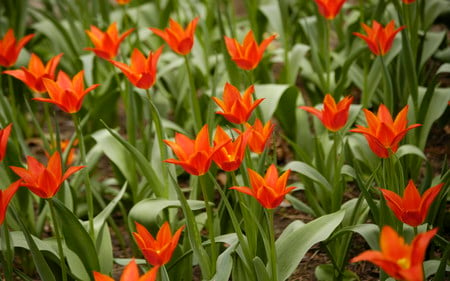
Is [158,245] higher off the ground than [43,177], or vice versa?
[43,177]

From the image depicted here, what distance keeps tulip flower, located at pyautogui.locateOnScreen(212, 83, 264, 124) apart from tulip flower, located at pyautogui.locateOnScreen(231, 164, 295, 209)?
23cm

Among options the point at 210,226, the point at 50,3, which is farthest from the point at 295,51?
the point at 50,3

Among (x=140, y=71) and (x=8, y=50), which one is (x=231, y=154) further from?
(x=8, y=50)

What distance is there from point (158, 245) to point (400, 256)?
1.74 feet

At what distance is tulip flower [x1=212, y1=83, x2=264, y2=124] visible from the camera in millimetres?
1656

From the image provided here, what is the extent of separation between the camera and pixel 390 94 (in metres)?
2.26

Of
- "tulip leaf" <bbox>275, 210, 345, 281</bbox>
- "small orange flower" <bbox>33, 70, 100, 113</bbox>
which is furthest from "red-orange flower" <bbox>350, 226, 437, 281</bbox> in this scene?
"small orange flower" <bbox>33, 70, 100, 113</bbox>

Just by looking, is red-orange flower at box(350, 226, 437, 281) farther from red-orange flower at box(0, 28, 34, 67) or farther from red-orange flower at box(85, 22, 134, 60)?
red-orange flower at box(0, 28, 34, 67)

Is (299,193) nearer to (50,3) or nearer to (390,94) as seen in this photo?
(390,94)

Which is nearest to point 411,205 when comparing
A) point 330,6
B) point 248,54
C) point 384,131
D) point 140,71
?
point 384,131

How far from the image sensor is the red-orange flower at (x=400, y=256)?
3.65ft

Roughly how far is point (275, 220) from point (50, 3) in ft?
8.03

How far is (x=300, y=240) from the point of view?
5.75 feet

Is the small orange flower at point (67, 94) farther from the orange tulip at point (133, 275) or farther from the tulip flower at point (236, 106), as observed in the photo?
the orange tulip at point (133, 275)
